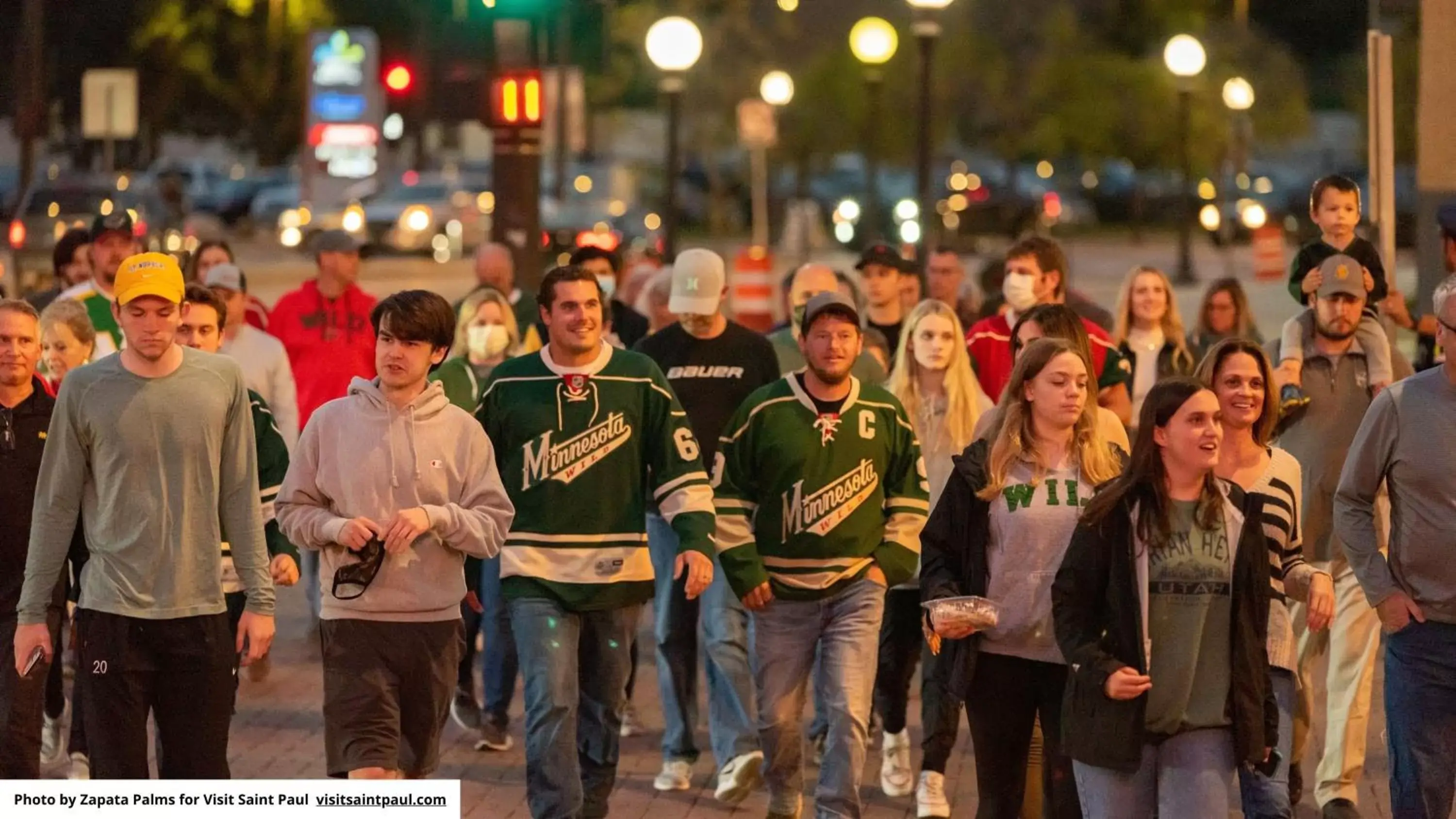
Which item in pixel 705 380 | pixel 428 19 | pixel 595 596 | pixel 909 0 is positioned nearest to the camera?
pixel 595 596

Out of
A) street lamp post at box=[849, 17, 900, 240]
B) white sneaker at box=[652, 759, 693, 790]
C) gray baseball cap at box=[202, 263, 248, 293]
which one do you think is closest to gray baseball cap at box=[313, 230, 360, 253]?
gray baseball cap at box=[202, 263, 248, 293]

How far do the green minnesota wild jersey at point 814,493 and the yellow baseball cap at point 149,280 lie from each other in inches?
88.3

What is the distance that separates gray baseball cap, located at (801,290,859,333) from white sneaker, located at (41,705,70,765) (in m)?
3.71

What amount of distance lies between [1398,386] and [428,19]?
12842 mm

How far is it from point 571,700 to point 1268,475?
241 centimetres

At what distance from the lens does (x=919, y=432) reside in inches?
393

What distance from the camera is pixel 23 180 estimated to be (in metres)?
32.9

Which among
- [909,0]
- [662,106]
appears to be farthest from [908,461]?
[662,106]

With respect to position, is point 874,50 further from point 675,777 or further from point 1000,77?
point 1000,77

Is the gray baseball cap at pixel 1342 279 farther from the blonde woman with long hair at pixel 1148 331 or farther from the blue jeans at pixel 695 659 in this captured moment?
the blue jeans at pixel 695 659

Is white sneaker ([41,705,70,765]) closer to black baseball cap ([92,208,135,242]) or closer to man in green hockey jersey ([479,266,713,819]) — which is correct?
man in green hockey jersey ([479,266,713,819])

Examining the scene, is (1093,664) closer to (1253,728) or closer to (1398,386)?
(1253,728)

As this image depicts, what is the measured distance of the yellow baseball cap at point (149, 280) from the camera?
7129 mm

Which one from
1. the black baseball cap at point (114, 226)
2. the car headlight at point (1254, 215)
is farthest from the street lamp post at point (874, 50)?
the car headlight at point (1254, 215)
